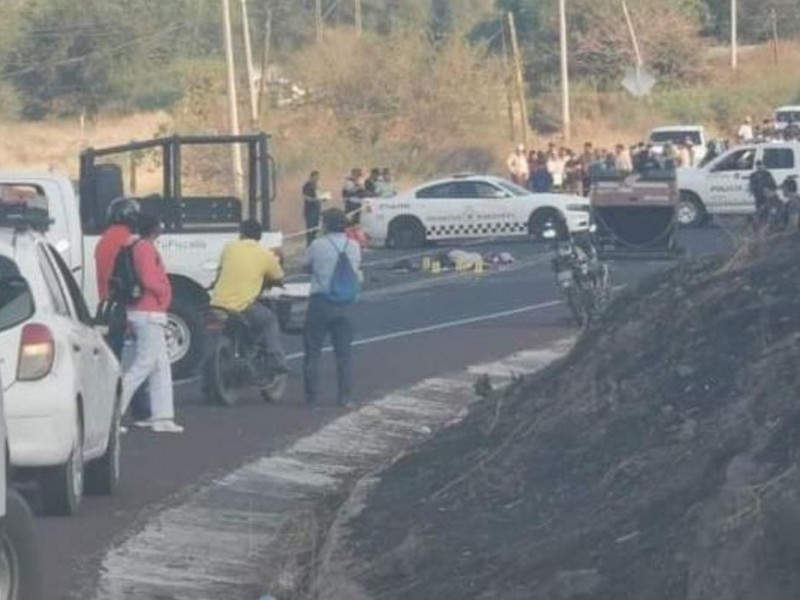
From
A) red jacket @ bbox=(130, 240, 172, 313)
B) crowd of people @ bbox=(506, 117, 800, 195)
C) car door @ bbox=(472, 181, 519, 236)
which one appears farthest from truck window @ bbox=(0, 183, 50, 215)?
crowd of people @ bbox=(506, 117, 800, 195)

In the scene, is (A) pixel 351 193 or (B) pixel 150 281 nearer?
(B) pixel 150 281

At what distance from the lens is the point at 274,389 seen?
20.3 m

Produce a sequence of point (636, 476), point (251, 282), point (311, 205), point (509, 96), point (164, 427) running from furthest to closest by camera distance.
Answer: point (509, 96), point (311, 205), point (251, 282), point (164, 427), point (636, 476)

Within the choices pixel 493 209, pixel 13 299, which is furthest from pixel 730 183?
pixel 13 299

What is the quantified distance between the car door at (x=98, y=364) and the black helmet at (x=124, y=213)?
3703 mm

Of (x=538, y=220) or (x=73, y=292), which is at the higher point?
(x=73, y=292)

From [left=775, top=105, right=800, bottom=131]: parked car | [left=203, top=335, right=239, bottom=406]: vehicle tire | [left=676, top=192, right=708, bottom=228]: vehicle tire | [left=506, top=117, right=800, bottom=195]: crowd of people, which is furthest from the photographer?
[left=775, top=105, right=800, bottom=131]: parked car

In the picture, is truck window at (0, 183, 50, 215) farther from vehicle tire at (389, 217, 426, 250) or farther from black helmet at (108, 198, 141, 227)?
vehicle tire at (389, 217, 426, 250)

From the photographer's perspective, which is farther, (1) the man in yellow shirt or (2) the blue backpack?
(1) the man in yellow shirt

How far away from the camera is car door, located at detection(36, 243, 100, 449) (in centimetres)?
1330

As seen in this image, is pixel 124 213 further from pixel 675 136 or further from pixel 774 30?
pixel 774 30

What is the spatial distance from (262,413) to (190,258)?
11.0 ft

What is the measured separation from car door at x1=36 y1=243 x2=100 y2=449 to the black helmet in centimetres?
427

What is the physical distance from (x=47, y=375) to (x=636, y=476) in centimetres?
364
